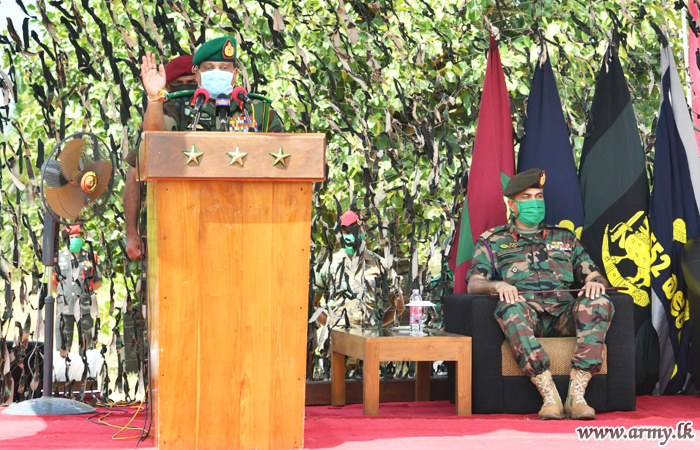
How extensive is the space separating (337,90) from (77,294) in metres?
1.74

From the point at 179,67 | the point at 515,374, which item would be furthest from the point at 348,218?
the point at 179,67

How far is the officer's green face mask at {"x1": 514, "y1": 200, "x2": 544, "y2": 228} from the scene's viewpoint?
475cm

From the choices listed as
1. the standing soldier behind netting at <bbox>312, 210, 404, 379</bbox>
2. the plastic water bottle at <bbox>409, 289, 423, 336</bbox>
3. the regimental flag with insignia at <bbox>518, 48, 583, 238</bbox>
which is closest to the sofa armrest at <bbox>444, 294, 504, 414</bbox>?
the plastic water bottle at <bbox>409, 289, 423, 336</bbox>

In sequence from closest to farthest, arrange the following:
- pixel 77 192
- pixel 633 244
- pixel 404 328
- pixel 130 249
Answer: pixel 130 249, pixel 77 192, pixel 404 328, pixel 633 244

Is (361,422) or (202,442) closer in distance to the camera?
(202,442)

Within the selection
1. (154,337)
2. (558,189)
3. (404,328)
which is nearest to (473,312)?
(404,328)

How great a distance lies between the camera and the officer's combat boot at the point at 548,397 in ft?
13.4

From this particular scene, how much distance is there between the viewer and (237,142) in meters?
2.82

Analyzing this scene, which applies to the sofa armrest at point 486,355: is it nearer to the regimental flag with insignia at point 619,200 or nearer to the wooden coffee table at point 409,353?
the wooden coffee table at point 409,353

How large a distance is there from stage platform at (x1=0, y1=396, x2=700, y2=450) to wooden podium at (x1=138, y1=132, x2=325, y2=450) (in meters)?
0.24

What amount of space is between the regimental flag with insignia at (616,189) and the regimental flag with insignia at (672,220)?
86mm

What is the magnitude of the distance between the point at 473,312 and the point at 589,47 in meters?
2.03

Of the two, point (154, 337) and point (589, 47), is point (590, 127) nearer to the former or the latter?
point (589, 47)

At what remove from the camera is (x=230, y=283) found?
2865 mm
